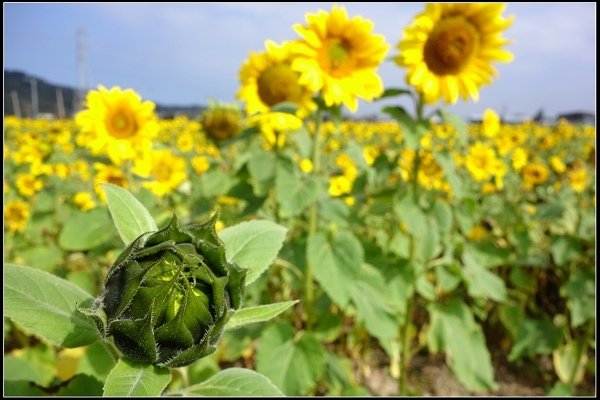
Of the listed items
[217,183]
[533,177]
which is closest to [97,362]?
[217,183]

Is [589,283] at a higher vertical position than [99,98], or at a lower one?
lower

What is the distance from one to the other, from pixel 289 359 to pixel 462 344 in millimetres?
763

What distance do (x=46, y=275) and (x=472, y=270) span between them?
1.71 m

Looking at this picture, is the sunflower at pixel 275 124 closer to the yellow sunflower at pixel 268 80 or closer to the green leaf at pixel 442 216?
the yellow sunflower at pixel 268 80

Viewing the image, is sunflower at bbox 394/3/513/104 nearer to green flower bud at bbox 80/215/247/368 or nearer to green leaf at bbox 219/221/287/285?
green leaf at bbox 219/221/287/285

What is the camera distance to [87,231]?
5.36ft

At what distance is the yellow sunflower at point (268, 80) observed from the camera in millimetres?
1705

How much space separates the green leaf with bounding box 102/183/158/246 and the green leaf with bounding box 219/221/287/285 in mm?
100

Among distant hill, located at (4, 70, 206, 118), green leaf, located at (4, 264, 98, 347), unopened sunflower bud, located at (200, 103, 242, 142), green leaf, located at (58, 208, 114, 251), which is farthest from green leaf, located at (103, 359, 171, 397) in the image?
distant hill, located at (4, 70, 206, 118)

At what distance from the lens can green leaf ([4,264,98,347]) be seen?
0.56 m

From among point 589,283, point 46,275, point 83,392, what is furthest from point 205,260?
point 589,283

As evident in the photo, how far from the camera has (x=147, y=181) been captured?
2.07m

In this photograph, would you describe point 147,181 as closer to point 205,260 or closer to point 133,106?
point 133,106

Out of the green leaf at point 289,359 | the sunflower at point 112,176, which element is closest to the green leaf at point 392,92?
the green leaf at point 289,359
